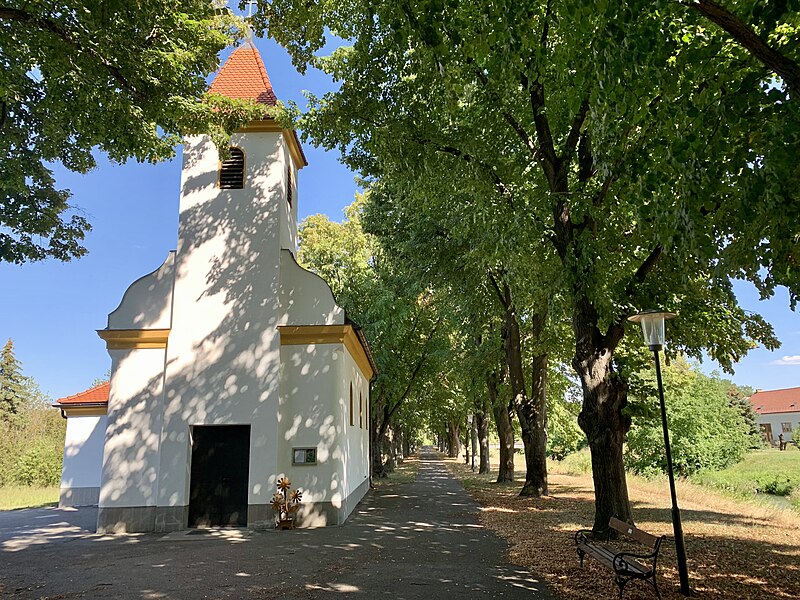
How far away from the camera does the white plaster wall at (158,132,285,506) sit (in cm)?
1302

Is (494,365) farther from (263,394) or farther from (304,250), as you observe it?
(304,250)

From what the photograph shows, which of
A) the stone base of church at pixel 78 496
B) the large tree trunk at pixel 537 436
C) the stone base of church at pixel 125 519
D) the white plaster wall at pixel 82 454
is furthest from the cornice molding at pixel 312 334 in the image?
the stone base of church at pixel 78 496

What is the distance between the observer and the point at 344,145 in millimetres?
Result: 12820

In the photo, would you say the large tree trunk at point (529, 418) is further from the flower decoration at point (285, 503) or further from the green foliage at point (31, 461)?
the green foliage at point (31, 461)

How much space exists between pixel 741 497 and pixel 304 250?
23.0 m

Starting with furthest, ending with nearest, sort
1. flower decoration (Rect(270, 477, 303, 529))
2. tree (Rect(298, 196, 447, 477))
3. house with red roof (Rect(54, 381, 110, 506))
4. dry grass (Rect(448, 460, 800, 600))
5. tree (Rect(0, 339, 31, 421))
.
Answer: tree (Rect(0, 339, 31, 421)), tree (Rect(298, 196, 447, 477)), house with red roof (Rect(54, 381, 110, 506)), flower decoration (Rect(270, 477, 303, 529)), dry grass (Rect(448, 460, 800, 600))

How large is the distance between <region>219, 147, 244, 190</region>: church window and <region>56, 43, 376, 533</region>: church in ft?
0.09

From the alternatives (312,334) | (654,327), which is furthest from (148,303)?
(654,327)

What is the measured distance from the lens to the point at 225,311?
1382 centimetres

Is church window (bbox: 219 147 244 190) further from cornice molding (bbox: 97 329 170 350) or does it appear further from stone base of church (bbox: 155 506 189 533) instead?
stone base of church (bbox: 155 506 189 533)

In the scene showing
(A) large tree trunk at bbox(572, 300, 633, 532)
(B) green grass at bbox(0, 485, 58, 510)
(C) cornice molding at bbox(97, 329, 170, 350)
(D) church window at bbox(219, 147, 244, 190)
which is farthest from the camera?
(B) green grass at bbox(0, 485, 58, 510)

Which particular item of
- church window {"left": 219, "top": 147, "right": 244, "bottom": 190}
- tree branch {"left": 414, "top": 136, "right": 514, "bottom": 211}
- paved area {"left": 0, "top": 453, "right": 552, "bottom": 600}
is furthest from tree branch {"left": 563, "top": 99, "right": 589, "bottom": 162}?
church window {"left": 219, "top": 147, "right": 244, "bottom": 190}

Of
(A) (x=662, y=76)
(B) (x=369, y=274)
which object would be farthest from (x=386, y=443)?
(A) (x=662, y=76)

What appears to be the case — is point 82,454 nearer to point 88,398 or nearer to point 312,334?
point 88,398
